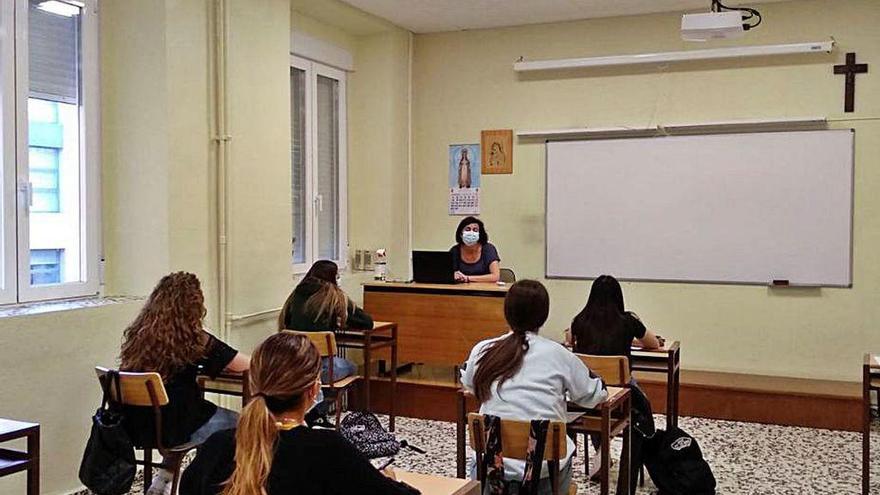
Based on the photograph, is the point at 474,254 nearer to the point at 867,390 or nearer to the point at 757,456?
the point at 757,456

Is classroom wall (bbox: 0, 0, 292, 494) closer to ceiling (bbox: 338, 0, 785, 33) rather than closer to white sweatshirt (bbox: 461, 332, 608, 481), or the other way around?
ceiling (bbox: 338, 0, 785, 33)

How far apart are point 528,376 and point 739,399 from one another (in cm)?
326

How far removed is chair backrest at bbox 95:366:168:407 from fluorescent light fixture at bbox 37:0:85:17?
1.97 metres

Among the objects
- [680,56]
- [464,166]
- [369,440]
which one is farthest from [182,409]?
[680,56]

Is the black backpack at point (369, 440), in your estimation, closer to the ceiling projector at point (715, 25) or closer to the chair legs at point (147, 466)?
the chair legs at point (147, 466)

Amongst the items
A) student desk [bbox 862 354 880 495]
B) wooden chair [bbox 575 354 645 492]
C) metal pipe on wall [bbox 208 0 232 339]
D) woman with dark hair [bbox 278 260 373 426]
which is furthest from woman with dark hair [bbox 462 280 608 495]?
metal pipe on wall [bbox 208 0 232 339]

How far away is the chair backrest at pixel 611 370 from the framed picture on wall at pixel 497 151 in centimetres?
324

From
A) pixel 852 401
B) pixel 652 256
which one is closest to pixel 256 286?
pixel 652 256

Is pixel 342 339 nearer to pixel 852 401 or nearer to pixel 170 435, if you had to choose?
pixel 170 435

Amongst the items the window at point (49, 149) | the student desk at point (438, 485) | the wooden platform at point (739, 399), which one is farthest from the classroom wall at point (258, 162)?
the student desk at point (438, 485)

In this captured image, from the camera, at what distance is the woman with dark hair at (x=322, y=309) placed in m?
4.89

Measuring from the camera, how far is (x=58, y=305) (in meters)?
4.15

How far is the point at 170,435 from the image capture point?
3.49m

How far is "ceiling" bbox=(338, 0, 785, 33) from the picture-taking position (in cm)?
620
